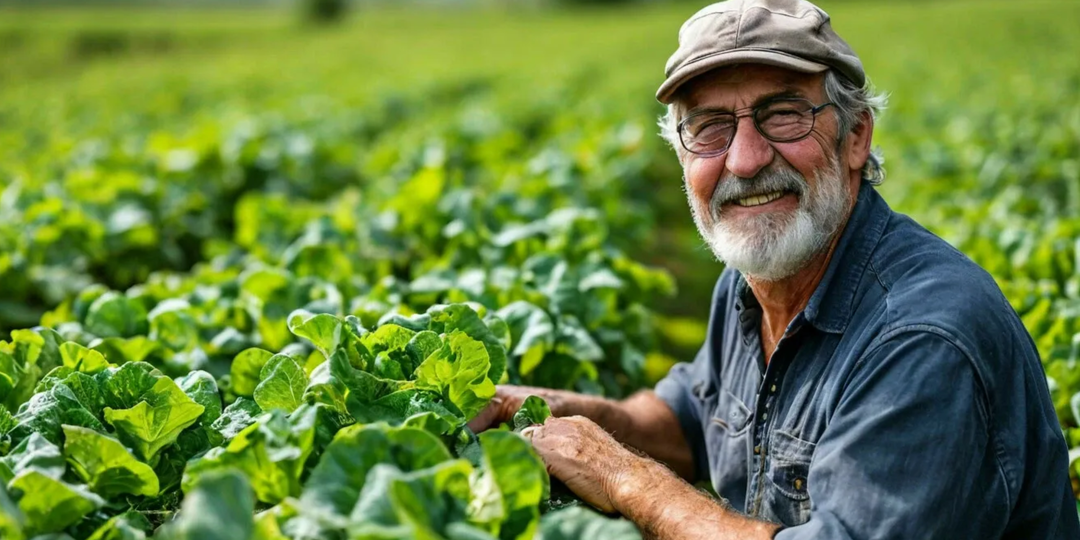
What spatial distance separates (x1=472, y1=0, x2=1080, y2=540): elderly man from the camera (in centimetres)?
220

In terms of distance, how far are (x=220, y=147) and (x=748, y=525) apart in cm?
→ 751

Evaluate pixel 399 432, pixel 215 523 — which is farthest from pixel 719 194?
pixel 215 523

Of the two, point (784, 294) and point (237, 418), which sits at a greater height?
point (784, 294)

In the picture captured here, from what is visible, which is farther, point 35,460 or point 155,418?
point 155,418

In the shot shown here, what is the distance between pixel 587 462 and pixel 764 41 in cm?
126

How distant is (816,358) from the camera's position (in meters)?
2.65

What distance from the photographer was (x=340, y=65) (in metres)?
28.2

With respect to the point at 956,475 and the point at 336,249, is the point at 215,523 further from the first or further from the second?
the point at 336,249

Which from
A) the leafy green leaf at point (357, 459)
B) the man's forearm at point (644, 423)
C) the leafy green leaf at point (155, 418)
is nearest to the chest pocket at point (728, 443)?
the man's forearm at point (644, 423)

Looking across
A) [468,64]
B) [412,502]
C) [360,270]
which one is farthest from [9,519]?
[468,64]

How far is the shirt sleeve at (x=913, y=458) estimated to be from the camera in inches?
83.9

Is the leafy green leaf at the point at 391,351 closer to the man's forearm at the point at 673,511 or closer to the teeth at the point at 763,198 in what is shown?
the man's forearm at the point at 673,511

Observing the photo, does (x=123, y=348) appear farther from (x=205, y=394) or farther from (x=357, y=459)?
(x=357, y=459)

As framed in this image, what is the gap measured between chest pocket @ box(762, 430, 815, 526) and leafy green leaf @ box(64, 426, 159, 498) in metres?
1.63
